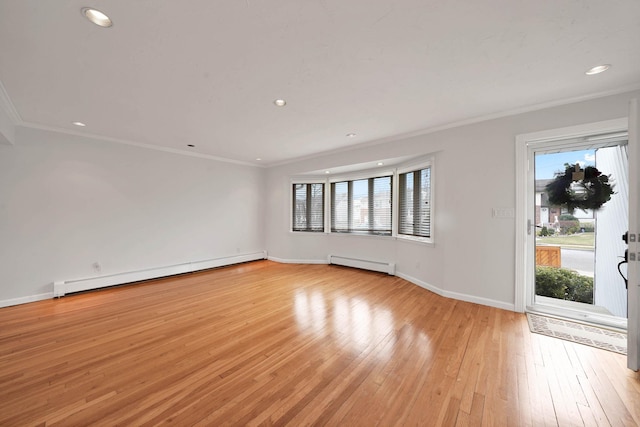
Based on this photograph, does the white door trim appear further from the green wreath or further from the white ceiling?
the green wreath

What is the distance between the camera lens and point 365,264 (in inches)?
202

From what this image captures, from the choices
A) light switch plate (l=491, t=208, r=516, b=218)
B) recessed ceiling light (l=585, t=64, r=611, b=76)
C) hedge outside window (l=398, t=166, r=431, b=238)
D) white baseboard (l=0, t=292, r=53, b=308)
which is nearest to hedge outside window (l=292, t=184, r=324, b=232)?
hedge outside window (l=398, t=166, r=431, b=238)

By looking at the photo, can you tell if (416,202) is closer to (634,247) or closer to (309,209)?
(634,247)

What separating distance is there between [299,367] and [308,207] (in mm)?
4419

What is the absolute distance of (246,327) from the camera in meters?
2.67

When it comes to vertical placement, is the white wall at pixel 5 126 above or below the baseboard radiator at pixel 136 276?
above

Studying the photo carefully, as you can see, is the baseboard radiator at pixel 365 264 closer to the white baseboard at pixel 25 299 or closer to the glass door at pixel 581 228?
the glass door at pixel 581 228

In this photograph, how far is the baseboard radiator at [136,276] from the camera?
12.1 feet

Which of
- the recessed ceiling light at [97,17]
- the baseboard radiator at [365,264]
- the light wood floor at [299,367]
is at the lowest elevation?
the light wood floor at [299,367]

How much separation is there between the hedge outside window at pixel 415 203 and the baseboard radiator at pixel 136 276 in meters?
3.95

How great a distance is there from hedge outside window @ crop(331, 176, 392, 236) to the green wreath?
8.26 ft

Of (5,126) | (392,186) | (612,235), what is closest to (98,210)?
(5,126)

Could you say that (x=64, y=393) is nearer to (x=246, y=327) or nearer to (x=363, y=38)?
(x=246, y=327)

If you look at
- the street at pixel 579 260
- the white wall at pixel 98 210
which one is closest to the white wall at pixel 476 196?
the street at pixel 579 260
